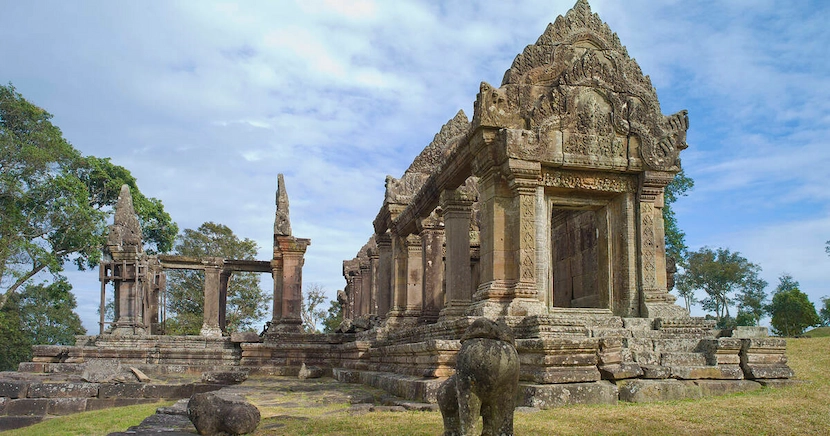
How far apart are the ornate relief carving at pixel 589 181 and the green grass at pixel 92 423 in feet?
22.8

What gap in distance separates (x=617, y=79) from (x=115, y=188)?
3029 centimetres

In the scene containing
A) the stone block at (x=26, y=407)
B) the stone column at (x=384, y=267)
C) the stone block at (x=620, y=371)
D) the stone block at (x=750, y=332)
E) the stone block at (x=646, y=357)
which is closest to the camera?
the stone block at (x=620, y=371)

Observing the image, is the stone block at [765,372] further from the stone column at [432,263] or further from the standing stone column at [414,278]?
the standing stone column at [414,278]

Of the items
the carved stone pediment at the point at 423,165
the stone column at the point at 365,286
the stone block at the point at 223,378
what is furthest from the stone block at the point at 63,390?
the stone column at the point at 365,286

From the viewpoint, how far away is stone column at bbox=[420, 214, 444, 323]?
16.3 m

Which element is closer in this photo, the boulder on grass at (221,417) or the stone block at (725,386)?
the boulder on grass at (221,417)

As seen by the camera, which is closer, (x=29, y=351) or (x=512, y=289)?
(x=512, y=289)

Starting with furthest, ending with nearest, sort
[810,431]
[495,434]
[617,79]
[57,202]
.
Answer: [57,202]
[617,79]
[810,431]
[495,434]

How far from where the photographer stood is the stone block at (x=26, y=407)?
11.1 metres

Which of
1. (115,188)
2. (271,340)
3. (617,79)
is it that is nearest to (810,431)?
(617,79)

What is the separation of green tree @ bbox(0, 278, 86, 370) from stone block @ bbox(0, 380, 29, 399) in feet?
72.3

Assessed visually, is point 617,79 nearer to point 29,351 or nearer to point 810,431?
point 810,431

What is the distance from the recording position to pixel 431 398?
7.95 meters

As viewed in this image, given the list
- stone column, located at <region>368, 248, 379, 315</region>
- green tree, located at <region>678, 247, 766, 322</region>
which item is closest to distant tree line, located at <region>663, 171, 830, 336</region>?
green tree, located at <region>678, 247, 766, 322</region>
